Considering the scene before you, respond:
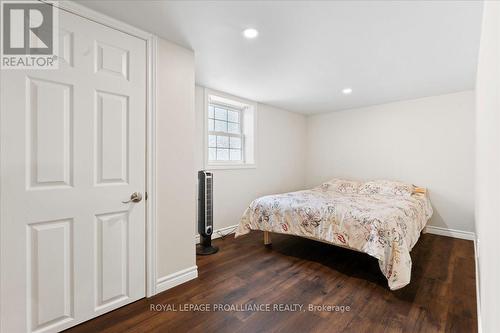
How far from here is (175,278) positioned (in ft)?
6.84

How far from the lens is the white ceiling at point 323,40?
5.30ft

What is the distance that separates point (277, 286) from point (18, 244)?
6.28ft

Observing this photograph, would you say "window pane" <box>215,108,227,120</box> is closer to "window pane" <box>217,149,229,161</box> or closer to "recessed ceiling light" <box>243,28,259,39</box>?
"window pane" <box>217,149,229,161</box>

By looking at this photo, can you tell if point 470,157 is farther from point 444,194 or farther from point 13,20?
point 13,20

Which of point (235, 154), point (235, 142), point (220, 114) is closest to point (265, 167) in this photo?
point (235, 154)

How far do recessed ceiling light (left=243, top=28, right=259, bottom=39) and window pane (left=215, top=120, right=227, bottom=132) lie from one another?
189 centimetres

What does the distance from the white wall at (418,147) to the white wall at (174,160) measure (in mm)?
3415

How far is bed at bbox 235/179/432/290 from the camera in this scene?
1990 millimetres

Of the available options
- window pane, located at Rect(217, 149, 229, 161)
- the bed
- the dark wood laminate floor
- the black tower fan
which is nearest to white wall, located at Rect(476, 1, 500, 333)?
the dark wood laminate floor

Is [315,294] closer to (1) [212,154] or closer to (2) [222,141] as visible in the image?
(1) [212,154]

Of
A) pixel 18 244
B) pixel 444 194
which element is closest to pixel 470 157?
pixel 444 194

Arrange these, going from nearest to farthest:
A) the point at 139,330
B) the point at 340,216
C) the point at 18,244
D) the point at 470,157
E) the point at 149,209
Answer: the point at 18,244 → the point at 139,330 → the point at 149,209 → the point at 340,216 → the point at 470,157

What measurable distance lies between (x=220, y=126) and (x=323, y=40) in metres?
2.16

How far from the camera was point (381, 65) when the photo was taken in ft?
8.21
